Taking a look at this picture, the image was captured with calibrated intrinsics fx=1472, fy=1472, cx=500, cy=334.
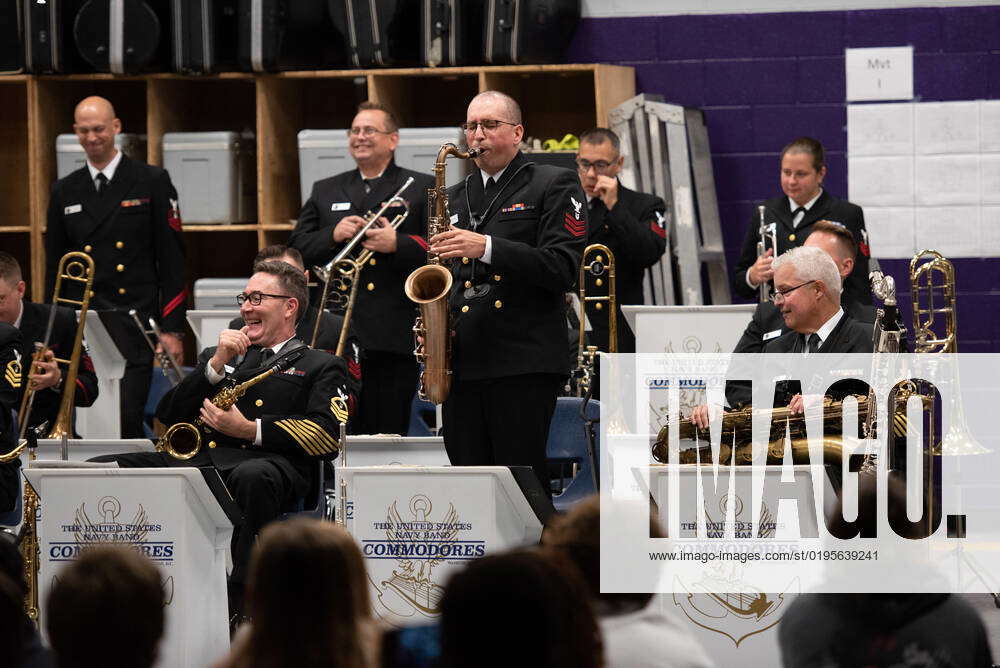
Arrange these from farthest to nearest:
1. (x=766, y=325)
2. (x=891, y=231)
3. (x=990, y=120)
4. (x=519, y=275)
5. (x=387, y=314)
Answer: (x=891, y=231)
(x=990, y=120)
(x=387, y=314)
(x=766, y=325)
(x=519, y=275)

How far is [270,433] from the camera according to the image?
4.58m

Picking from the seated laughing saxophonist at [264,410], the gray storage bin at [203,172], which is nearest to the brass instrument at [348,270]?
the seated laughing saxophonist at [264,410]

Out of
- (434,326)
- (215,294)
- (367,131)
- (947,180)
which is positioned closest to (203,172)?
(215,294)

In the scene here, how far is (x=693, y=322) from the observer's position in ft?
18.9

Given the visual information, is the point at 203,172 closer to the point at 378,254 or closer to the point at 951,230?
the point at 378,254

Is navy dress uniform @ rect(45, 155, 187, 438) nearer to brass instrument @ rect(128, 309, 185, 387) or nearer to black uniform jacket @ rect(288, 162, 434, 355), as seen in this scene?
brass instrument @ rect(128, 309, 185, 387)

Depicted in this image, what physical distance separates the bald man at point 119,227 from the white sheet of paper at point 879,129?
127 inches

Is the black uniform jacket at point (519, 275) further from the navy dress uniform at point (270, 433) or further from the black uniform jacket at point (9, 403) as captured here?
the black uniform jacket at point (9, 403)

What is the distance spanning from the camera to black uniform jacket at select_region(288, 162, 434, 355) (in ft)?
18.9

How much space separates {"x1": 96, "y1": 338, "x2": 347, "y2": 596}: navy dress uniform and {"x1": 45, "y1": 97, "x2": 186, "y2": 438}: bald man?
1920 millimetres

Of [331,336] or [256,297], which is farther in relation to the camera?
[331,336]

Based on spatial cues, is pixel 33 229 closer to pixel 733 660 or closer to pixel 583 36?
pixel 583 36

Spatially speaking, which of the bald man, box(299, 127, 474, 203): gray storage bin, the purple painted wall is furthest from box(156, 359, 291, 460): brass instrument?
the purple painted wall

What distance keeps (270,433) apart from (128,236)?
8.08 ft
